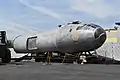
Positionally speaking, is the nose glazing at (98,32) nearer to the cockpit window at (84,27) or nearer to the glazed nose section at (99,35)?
the glazed nose section at (99,35)

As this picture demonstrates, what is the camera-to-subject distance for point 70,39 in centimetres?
2481

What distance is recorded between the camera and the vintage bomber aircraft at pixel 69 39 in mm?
24047

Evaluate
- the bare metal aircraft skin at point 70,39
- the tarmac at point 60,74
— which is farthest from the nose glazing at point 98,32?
the tarmac at point 60,74

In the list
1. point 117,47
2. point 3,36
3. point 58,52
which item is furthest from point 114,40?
point 3,36

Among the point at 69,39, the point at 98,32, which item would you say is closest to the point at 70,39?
the point at 69,39

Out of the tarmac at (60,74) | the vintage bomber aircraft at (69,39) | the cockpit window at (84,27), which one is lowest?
the tarmac at (60,74)

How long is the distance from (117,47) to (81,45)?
673 centimetres

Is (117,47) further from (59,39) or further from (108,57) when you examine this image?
(59,39)

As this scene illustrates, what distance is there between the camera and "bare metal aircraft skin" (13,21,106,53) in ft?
78.9

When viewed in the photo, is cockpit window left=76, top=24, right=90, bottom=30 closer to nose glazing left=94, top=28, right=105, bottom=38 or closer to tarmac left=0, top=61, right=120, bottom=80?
nose glazing left=94, top=28, right=105, bottom=38

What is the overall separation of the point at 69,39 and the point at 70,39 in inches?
4.2

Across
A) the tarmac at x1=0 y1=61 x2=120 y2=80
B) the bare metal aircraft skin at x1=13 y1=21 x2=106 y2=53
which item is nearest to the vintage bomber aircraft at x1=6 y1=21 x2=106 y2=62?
the bare metal aircraft skin at x1=13 y1=21 x2=106 y2=53

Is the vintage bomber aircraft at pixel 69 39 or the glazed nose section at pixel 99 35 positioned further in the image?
the vintage bomber aircraft at pixel 69 39

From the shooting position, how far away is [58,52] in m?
27.2
